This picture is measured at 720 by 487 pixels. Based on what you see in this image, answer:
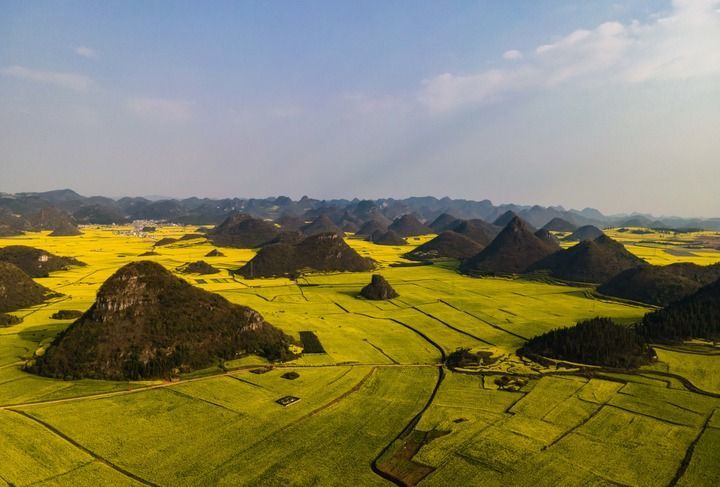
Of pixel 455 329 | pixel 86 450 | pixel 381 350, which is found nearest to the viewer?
pixel 86 450

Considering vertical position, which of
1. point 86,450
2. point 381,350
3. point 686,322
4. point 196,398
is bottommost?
point 86,450

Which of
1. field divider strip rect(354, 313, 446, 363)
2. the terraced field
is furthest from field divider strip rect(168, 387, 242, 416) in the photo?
field divider strip rect(354, 313, 446, 363)

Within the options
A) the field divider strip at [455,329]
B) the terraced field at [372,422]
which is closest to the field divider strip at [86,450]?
the terraced field at [372,422]

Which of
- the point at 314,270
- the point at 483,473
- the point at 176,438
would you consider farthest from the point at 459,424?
the point at 314,270

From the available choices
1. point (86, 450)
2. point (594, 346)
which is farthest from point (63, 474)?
point (594, 346)

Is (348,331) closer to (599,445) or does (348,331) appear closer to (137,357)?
(137,357)

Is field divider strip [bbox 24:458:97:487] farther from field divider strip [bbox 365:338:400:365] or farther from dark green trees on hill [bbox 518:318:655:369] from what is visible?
dark green trees on hill [bbox 518:318:655:369]

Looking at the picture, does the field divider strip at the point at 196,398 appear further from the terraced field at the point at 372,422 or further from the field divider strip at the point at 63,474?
the field divider strip at the point at 63,474

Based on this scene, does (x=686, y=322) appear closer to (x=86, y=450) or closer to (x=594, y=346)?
(x=594, y=346)
